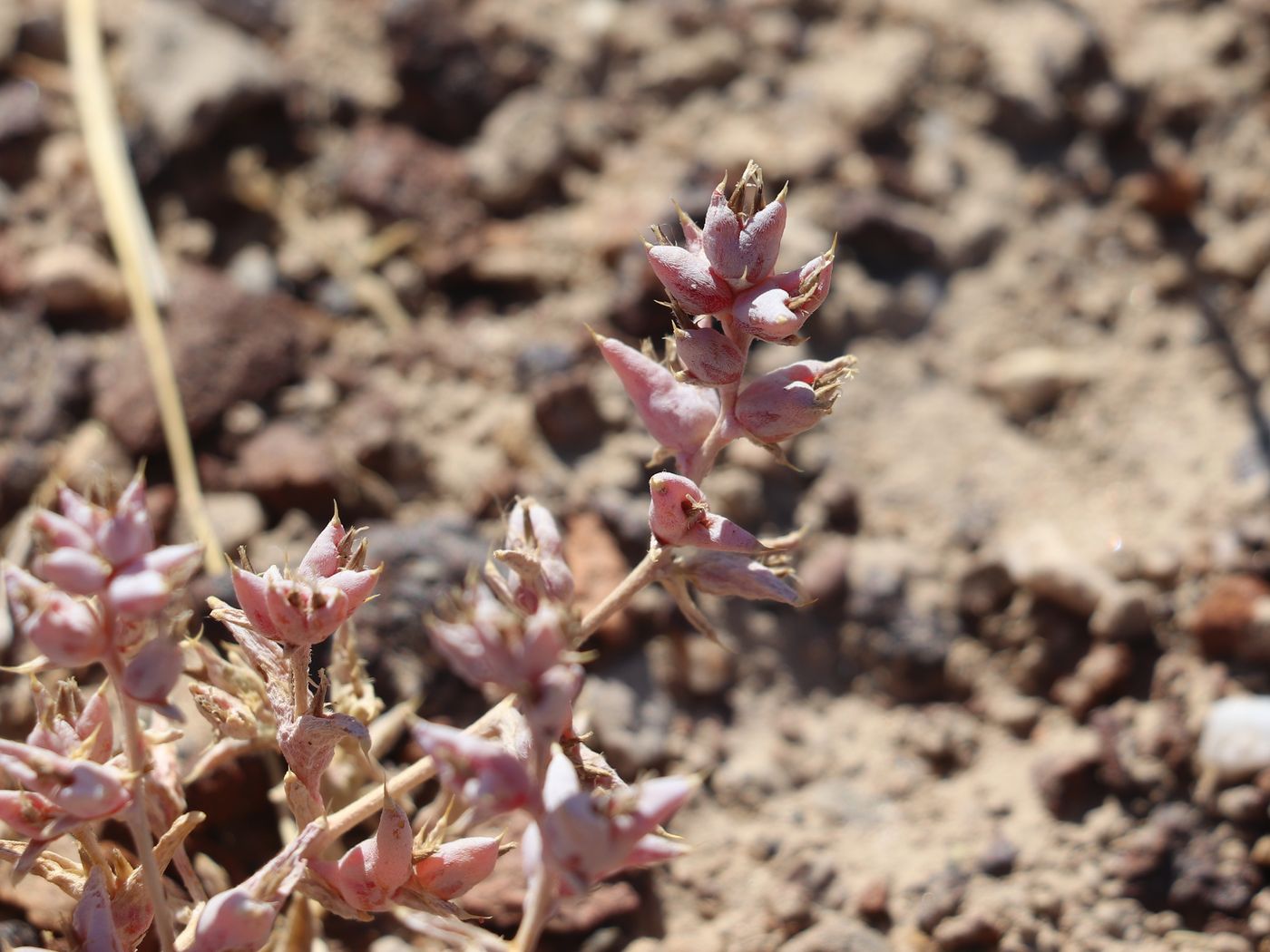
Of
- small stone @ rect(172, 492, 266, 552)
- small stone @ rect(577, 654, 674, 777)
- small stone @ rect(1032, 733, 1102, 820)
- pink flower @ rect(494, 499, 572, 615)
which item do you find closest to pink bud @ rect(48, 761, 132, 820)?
pink flower @ rect(494, 499, 572, 615)

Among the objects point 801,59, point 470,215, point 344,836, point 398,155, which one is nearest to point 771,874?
point 344,836

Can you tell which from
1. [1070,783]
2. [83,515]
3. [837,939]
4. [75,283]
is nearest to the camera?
[83,515]

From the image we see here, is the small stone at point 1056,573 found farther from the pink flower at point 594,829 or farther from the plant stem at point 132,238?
the plant stem at point 132,238

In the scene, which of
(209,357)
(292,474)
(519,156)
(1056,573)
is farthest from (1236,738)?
(209,357)

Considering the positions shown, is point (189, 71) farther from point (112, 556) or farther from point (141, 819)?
point (141, 819)

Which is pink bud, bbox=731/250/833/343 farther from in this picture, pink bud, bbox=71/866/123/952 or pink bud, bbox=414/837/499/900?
pink bud, bbox=71/866/123/952

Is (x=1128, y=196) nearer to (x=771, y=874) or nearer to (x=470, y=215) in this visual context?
(x=470, y=215)

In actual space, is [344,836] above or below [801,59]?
below
